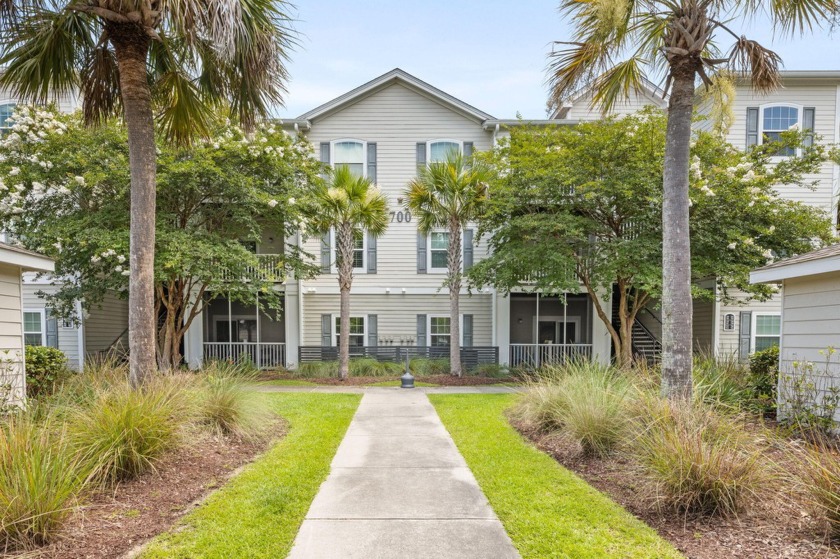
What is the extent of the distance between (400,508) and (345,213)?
963 cm

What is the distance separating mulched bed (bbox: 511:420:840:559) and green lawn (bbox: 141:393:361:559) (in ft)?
9.98

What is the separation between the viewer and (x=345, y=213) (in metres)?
12.7

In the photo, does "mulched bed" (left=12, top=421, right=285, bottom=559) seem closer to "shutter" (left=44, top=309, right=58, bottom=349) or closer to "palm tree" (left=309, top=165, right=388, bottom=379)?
"palm tree" (left=309, top=165, right=388, bottom=379)

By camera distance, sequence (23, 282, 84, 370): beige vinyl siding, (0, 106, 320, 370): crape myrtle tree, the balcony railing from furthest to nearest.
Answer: (23, 282, 84, 370): beige vinyl siding, the balcony railing, (0, 106, 320, 370): crape myrtle tree

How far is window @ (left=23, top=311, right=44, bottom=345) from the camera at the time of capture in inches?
588

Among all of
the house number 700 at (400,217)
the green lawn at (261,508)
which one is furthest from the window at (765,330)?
the green lawn at (261,508)

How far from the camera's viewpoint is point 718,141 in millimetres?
12070

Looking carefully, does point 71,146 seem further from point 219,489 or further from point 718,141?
point 718,141

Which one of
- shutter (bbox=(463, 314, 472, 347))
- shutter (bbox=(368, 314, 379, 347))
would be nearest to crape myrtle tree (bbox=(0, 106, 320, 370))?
shutter (bbox=(368, 314, 379, 347))

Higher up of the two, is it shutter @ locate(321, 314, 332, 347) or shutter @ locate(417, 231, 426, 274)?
shutter @ locate(417, 231, 426, 274)

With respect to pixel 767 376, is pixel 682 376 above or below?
above

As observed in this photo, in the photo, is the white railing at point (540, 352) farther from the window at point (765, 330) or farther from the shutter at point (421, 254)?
the window at point (765, 330)

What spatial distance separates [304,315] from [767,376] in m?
13.4

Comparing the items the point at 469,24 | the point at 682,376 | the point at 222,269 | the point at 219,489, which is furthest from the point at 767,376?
the point at 222,269
